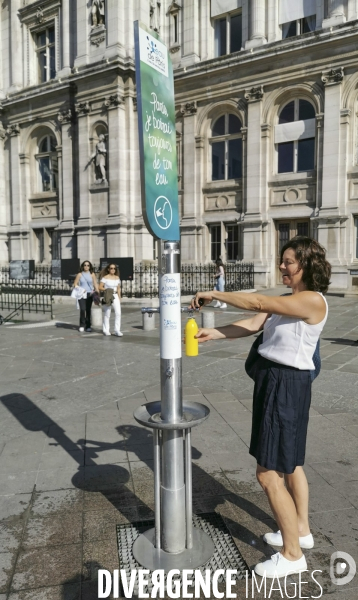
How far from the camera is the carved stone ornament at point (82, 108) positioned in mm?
24969

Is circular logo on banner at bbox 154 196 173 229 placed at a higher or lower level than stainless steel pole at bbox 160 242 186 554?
higher

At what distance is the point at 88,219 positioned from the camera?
25312 millimetres

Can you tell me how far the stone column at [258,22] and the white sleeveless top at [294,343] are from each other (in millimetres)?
22342

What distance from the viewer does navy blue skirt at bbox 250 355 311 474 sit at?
273 cm

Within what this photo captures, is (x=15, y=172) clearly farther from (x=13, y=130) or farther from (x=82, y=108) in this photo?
(x=82, y=108)

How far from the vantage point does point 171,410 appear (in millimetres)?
2768

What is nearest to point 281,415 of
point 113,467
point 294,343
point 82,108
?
point 294,343

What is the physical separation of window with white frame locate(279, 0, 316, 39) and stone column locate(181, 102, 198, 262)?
5545mm

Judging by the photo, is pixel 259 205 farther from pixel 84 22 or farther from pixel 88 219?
pixel 84 22

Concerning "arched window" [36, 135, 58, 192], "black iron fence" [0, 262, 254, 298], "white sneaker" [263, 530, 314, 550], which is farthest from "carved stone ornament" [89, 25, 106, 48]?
"white sneaker" [263, 530, 314, 550]

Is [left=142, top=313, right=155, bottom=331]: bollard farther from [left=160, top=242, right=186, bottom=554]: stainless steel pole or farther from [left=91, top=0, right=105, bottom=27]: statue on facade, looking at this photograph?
[left=91, top=0, right=105, bottom=27]: statue on facade

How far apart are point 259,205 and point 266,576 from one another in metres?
20.5

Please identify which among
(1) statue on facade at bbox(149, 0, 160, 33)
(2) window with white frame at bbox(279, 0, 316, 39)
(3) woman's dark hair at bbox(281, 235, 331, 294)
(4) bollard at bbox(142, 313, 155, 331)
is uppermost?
(1) statue on facade at bbox(149, 0, 160, 33)

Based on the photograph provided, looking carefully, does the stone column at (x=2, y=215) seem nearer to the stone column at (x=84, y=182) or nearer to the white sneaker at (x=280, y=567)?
the stone column at (x=84, y=182)
